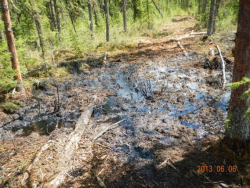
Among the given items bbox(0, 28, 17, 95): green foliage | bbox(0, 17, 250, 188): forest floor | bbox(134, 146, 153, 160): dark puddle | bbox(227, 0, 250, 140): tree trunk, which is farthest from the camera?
bbox(0, 28, 17, 95): green foliage

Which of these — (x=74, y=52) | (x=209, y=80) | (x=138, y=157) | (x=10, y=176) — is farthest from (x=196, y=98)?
(x=74, y=52)

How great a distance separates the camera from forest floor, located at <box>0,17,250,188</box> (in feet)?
12.2

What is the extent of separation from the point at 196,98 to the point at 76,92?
5385 mm

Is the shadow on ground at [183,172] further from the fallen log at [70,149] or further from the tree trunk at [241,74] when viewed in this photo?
the tree trunk at [241,74]

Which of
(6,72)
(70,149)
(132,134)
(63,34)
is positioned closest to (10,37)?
(6,72)

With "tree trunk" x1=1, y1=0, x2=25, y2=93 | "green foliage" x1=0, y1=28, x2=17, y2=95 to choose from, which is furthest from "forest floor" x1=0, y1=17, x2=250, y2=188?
"green foliage" x1=0, y1=28, x2=17, y2=95

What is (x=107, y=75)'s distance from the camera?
36.5 ft

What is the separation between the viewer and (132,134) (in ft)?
17.3

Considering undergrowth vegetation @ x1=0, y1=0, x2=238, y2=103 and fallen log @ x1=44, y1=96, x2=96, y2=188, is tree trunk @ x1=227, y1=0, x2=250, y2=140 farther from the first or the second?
undergrowth vegetation @ x1=0, y1=0, x2=238, y2=103
